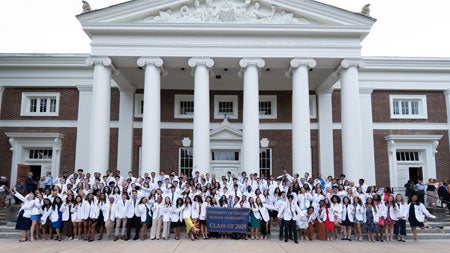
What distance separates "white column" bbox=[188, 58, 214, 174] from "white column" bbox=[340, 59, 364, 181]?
6.47 meters

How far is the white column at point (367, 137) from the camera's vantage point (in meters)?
22.9

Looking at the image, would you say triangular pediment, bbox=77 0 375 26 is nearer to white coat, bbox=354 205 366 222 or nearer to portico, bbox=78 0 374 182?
Answer: portico, bbox=78 0 374 182

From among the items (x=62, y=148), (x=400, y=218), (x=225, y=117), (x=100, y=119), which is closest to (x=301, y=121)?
(x=400, y=218)

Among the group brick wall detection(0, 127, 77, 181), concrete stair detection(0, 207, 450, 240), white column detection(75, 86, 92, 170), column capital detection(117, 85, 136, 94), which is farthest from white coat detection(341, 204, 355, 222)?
brick wall detection(0, 127, 77, 181)

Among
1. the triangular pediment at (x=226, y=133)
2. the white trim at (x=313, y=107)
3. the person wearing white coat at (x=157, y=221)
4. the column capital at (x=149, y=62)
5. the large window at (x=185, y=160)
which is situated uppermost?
the column capital at (x=149, y=62)

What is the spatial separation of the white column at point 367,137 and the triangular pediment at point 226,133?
7.31m

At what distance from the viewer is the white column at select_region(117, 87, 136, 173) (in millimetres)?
23469

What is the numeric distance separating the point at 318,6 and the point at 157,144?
33.5 feet

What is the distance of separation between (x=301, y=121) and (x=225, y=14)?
6.33 m

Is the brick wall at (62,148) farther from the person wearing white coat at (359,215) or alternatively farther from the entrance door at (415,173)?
the entrance door at (415,173)

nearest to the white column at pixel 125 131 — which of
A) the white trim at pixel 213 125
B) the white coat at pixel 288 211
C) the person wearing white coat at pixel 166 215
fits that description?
the white trim at pixel 213 125

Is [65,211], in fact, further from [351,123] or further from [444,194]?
[444,194]

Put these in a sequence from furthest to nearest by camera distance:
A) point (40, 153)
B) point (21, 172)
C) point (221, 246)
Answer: point (40, 153)
point (21, 172)
point (221, 246)

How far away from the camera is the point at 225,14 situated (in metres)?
19.5
